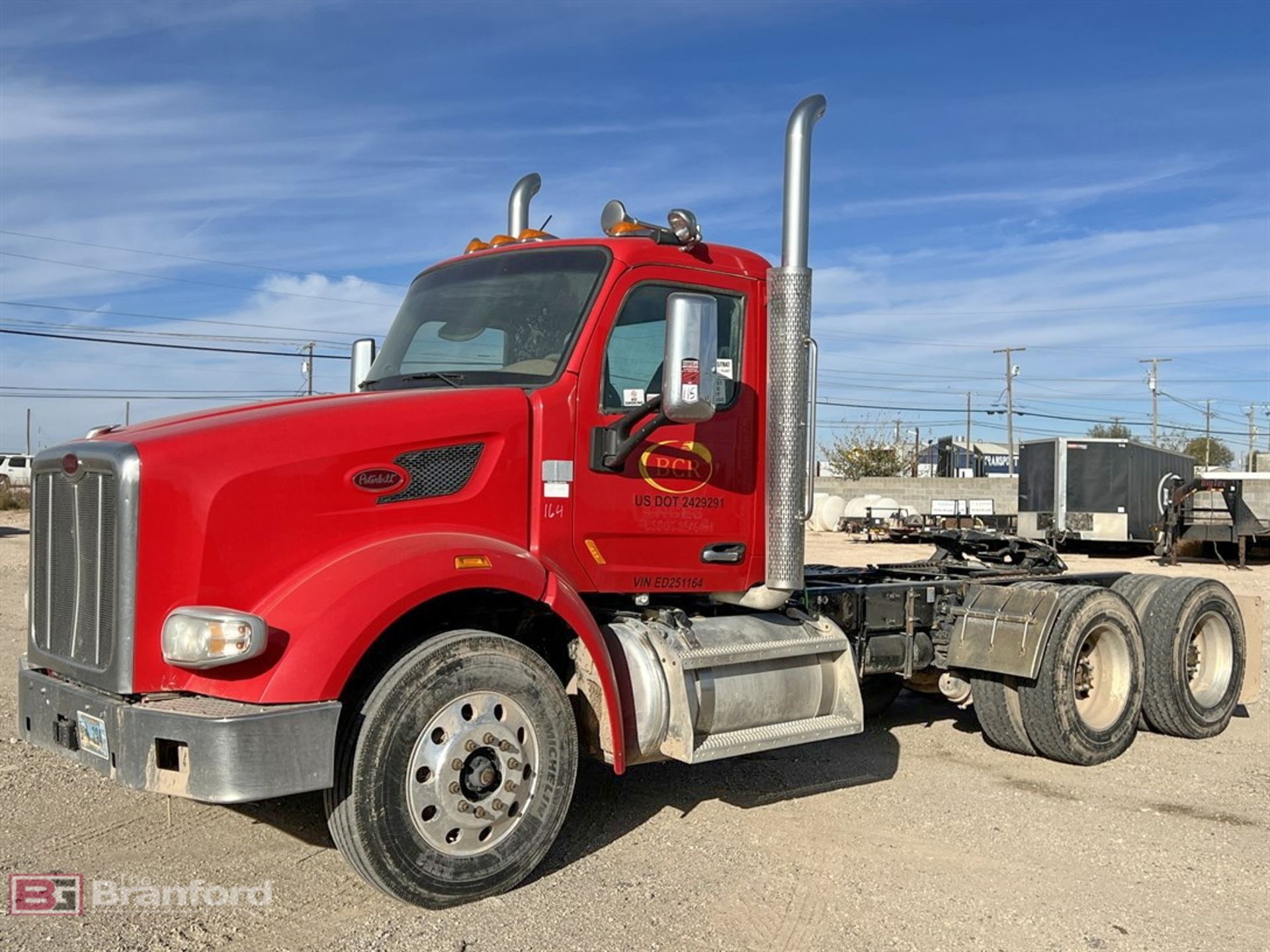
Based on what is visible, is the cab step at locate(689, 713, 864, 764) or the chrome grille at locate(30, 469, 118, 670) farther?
the cab step at locate(689, 713, 864, 764)

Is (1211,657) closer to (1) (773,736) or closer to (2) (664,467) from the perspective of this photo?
(1) (773,736)

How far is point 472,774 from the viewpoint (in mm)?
4652

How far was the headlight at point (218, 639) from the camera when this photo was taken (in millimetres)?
4098

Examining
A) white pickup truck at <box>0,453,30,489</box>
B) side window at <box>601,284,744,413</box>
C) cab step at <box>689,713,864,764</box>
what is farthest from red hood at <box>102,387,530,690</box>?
white pickup truck at <box>0,453,30,489</box>

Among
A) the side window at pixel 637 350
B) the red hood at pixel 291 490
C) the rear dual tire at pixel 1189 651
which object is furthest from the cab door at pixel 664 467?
the rear dual tire at pixel 1189 651

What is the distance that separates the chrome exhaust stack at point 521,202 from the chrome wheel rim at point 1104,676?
4.39 meters

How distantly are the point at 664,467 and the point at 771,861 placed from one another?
6.04 feet

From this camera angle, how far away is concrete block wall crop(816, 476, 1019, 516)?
40312 millimetres

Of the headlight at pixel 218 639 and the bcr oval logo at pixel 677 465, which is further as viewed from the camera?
the bcr oval logo at pixel 677 465

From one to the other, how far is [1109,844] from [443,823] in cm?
319

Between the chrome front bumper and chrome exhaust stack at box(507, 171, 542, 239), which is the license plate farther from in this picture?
chrome exhaust stack at box(507, 171, 542, 239)

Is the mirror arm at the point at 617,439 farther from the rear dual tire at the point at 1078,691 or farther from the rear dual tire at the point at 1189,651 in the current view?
the rear dual tire at the point at 1189,651

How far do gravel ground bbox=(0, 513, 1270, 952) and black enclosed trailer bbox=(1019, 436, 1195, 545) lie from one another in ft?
68.3

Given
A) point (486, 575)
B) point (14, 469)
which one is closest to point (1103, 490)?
A: point (486, 575)
